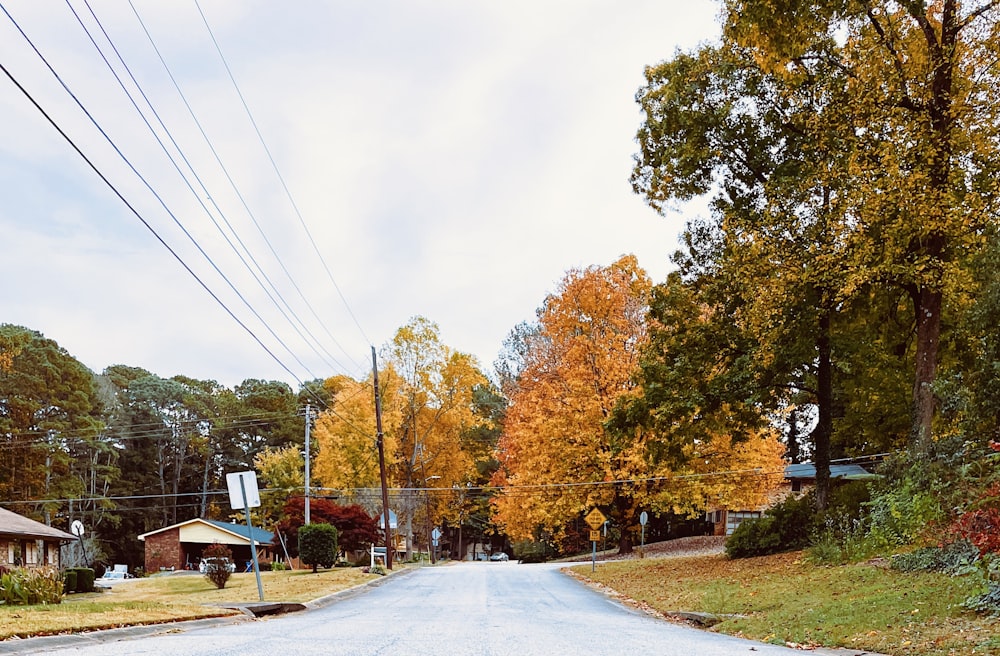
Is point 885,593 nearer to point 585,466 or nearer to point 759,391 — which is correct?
point 759,391

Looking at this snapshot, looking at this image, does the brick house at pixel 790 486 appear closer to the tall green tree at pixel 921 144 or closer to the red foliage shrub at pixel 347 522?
the red foliage shrub at pixel 347 522

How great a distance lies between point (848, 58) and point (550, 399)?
1750 centimetres

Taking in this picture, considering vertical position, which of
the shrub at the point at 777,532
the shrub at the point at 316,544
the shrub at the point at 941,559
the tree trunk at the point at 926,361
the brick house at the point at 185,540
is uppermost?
the tree trunk at the point at 926,361

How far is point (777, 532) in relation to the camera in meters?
21.6

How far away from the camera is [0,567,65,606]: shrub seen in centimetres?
1571

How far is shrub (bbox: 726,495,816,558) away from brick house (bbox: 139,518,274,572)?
33.1m

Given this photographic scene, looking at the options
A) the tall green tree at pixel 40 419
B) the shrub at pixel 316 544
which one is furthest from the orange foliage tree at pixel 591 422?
the tall green tree at pixel 40 419

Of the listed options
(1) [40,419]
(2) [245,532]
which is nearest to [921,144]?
(2) [245,532]

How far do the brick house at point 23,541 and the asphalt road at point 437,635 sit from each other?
16.7m

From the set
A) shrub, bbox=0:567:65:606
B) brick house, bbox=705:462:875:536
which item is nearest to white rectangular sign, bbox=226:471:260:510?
shrub, bbox=0:567:65:606

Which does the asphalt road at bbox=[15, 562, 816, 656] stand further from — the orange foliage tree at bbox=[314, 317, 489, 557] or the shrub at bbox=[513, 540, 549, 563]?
the shrub at bbox=[513, 540, 549, 563]

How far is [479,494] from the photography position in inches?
2714

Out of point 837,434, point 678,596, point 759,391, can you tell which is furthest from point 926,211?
point 837,434

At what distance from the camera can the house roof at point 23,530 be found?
27222mm
